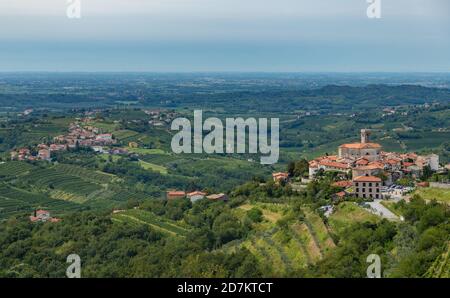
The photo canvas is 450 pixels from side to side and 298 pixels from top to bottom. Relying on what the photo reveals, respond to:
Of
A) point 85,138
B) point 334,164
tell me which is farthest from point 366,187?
point 85,138

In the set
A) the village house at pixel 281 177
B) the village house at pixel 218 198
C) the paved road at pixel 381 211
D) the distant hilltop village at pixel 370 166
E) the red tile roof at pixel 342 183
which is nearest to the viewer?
the paved road at pixel 381 211

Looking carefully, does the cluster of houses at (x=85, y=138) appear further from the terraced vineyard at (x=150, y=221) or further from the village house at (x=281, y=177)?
the village house at (x=281, y=177)

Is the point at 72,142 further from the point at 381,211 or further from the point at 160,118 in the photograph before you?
the point at 381,211

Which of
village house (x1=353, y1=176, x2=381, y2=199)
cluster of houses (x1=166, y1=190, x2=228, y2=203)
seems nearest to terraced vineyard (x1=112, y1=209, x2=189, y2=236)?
cluster of houses (x1=166, y1=190, x2=228, y2=203)

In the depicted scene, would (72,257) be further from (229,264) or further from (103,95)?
(103,95)

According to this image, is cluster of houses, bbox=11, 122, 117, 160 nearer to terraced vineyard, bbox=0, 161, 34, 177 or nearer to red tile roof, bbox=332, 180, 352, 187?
terraced vineyard, bbox=0, 161, 34, 177

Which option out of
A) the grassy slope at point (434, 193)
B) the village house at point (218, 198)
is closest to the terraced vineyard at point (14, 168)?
the village house at point (218, 198)
